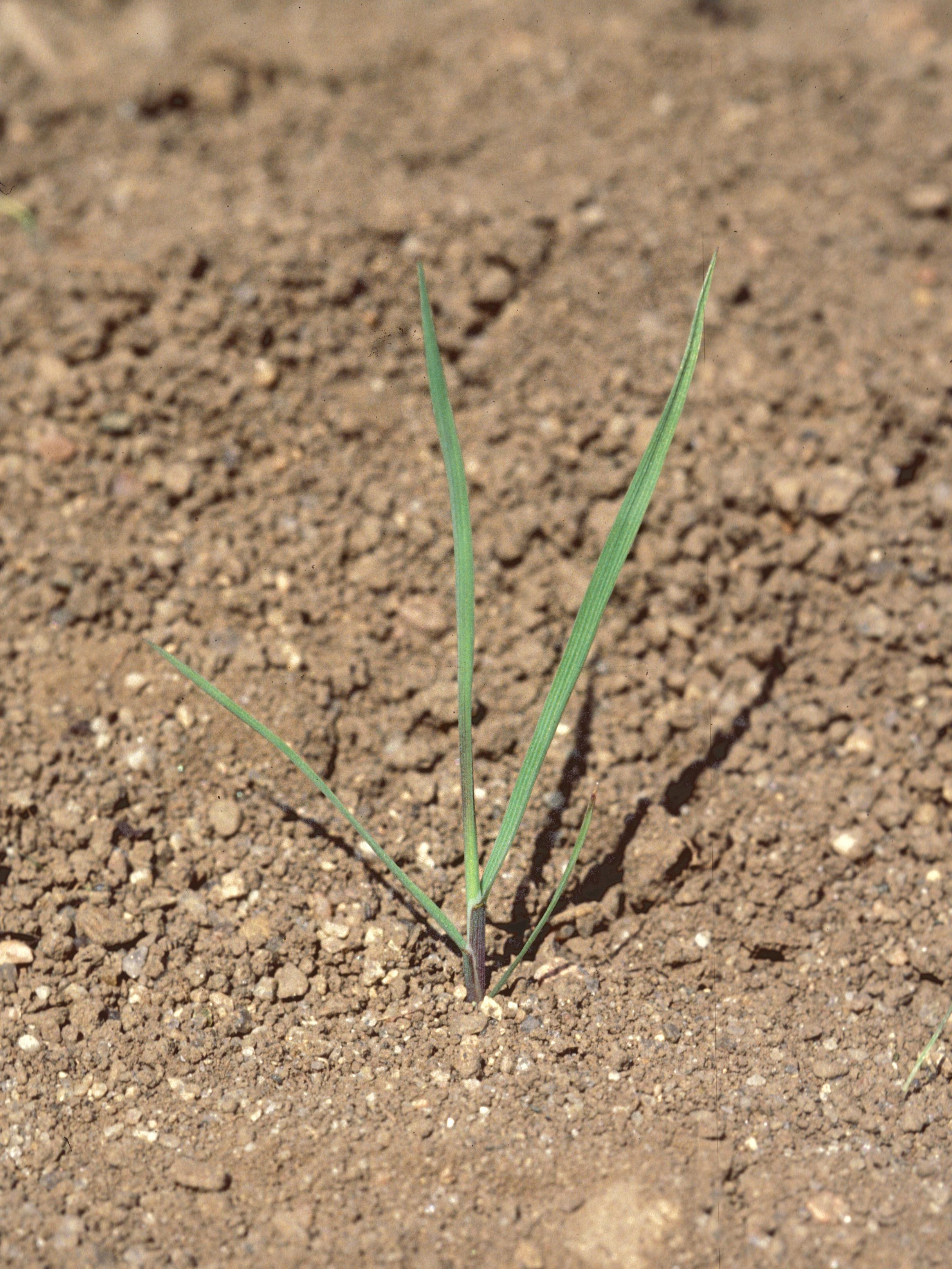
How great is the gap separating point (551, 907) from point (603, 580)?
1.26 ft

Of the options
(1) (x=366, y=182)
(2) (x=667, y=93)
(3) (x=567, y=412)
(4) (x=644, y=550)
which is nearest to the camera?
(4) (x=644, y=550)

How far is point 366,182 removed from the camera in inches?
91.6

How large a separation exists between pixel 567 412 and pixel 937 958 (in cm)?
108

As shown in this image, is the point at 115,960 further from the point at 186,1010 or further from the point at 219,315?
the point at 219,315

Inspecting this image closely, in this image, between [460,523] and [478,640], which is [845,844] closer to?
[478,640]

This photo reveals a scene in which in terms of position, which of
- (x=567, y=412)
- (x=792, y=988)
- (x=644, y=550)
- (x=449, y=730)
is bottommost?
(x=792, y=988)

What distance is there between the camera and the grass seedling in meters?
1.24

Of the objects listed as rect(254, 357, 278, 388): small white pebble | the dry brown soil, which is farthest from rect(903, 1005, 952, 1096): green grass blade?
rect(254, 357, 278, 388): small white pebble

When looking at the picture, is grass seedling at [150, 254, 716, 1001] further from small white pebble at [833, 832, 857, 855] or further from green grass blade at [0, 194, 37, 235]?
green grass blade at [0, 194, 37, 235]

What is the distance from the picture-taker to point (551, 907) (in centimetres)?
130

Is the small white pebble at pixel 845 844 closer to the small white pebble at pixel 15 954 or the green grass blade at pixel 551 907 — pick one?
the green grass blade at pixel 551 907

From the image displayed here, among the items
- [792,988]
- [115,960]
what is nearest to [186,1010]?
[115,960]

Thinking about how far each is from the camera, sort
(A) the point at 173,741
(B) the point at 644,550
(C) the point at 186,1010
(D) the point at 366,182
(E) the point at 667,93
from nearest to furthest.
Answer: (C) the point at 186,1010 < (A) the point at 173,741 < (B) the point at 644,550 < (D) the point at 366,182 < (E) the point at 667,93

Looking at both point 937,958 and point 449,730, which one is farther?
point 449,730
